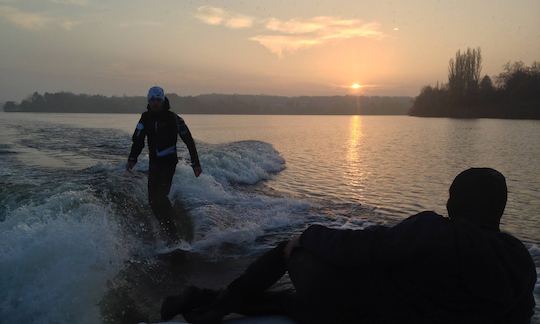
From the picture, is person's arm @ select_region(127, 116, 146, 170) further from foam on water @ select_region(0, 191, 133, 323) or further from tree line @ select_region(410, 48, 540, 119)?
tree line @ select_region(410, 48, 540, 119)

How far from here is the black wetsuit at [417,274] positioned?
2.33 m

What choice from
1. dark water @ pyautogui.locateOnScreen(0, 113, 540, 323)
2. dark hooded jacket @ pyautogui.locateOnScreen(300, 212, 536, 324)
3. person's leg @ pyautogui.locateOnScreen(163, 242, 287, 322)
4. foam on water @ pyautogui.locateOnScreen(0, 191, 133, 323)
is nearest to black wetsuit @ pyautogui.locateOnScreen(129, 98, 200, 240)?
dark water @ pyautogui.locateOnScreen(0, 113, 540, 323)

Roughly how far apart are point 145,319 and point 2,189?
6.82 m

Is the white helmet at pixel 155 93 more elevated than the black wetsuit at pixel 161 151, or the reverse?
the white helmet at pixel 155 93

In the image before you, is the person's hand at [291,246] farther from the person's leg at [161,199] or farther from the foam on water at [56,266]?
the person's leg at [161,199]

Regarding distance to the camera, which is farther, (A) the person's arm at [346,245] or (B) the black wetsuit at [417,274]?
(A) the person's arm at [346,245]

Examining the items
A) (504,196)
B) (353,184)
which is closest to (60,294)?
(504,196)

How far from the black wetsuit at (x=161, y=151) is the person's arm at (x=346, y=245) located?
4.97 m

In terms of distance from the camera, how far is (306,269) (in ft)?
9.23

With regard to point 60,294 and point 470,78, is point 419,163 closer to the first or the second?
point 60,294

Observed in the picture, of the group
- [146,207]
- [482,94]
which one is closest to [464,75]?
[482,94]

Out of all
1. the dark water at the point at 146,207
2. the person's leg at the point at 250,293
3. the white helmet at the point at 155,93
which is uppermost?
the white helmet at the point at 155,93

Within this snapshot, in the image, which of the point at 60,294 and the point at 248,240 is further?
the point at 248,240

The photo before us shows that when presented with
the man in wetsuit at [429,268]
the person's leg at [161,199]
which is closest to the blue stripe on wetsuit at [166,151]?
the person's leg at [161,199]
